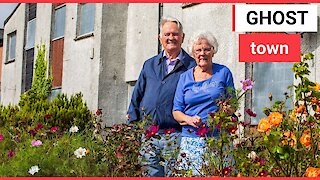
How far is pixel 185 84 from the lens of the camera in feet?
14.3

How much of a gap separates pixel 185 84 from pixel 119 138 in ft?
2.47

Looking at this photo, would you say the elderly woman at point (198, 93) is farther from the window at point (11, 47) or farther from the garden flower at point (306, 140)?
the window at point (11, 47)

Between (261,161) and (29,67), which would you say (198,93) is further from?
(29,67)

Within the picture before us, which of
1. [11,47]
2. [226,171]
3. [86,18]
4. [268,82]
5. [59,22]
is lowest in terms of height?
[226,171]

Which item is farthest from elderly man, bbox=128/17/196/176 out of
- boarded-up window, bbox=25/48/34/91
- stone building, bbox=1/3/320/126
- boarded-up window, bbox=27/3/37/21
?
boarded-up window, bbox=27/3/37/21

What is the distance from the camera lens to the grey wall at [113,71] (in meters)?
12.5

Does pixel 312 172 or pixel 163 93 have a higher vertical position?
pixel 163 93

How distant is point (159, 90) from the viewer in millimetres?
4773

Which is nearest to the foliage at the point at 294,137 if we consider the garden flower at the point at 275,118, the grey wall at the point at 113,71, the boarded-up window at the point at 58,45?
the garden flower at the point at 275,118

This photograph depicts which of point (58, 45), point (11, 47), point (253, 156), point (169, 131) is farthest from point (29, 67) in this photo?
point (253, 156)

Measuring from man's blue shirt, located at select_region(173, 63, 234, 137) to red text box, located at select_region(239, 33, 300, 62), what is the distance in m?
0.45

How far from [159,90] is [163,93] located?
6cm

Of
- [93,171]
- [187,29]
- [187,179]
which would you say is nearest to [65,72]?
[187,29]

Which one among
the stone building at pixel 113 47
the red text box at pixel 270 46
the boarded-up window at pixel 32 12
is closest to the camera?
the red text box at pixel 270 46
